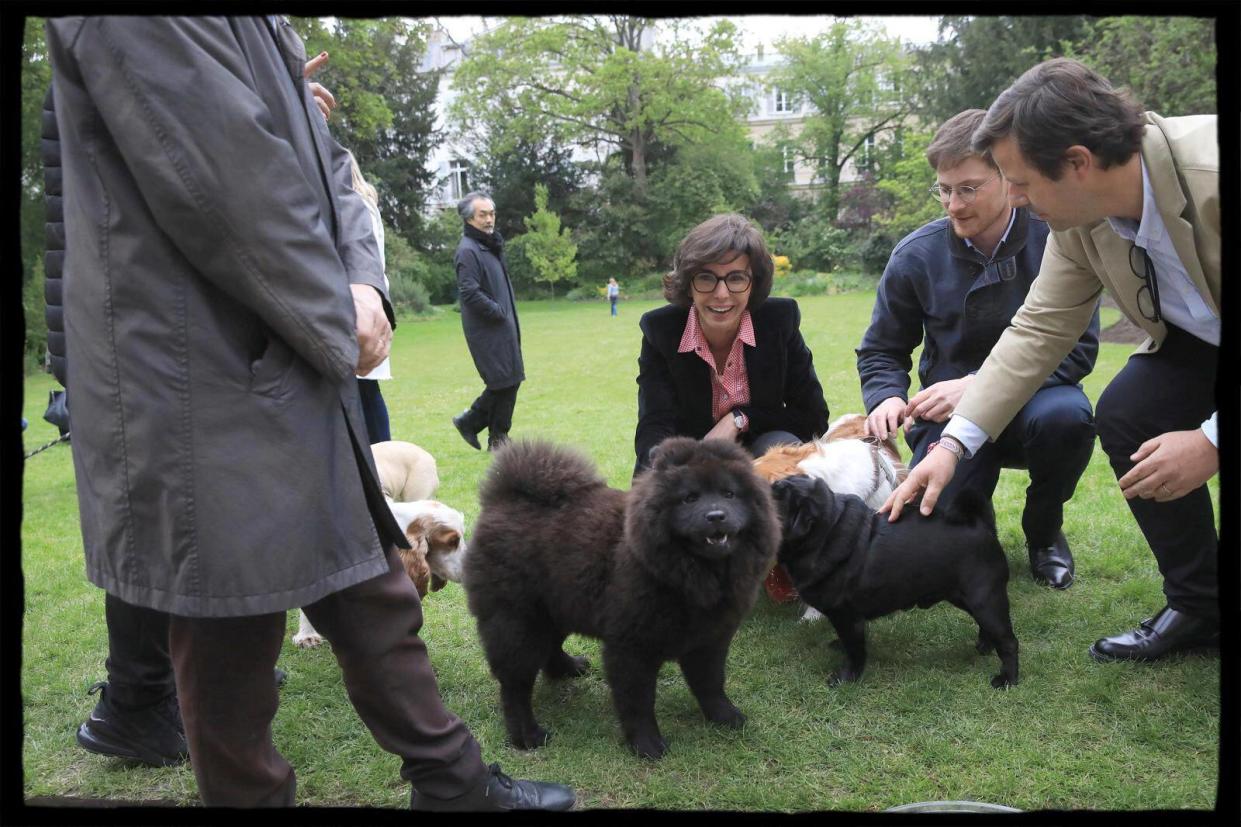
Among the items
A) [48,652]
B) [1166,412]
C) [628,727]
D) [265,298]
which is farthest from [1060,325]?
[48,652]

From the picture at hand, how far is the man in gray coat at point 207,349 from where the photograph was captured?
1.65 meters

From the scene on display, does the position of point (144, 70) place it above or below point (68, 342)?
above

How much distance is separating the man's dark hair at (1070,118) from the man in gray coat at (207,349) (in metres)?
1.91

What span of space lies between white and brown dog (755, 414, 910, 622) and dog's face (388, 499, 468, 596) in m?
1.29

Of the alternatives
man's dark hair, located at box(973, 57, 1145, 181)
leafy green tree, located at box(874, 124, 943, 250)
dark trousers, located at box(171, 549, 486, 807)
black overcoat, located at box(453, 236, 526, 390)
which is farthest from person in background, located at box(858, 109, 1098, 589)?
leafy green tree, located at box(874, 124, 943, 250)

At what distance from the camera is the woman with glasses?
3.86 m

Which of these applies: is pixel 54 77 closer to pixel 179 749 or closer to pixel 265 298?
pixel 265 298

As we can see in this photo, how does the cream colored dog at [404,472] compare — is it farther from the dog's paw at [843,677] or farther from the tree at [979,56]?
the tree at [979,56]

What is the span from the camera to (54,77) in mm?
1710

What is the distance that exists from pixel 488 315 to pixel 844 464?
182 inches

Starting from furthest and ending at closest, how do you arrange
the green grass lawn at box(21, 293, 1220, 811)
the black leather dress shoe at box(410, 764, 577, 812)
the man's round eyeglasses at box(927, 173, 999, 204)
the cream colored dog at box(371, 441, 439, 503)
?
1. the cream colored dog at box(371, 441, 439, 503)
2. the man's round eyeglasses at box(927, 173, 999, 204)
3. the green grass lawn at box(21, 293, 1220, 811)
4. the black leather dress shoe at box(410, 764, 577, 812)

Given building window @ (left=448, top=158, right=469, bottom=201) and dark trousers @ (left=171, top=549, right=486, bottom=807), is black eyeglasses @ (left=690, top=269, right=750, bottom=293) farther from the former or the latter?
building window @ (left=448, top=158, right=469, bottom=201)

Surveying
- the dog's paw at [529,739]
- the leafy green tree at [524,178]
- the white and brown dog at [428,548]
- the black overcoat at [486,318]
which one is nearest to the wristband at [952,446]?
the dog's paw at [529,739]

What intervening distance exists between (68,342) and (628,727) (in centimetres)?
193
